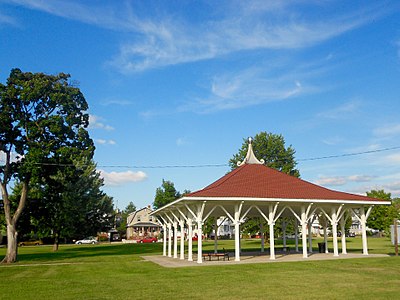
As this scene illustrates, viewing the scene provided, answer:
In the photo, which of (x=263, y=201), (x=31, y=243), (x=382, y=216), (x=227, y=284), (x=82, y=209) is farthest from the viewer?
(x=31, y=243)

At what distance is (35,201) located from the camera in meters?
32.9

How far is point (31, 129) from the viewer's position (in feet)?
95.0

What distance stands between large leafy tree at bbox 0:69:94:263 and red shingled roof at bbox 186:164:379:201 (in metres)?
12.1

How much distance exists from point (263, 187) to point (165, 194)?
49.1 metres

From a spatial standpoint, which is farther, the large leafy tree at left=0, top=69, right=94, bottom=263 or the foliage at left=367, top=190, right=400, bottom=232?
the foliage at left=367, top=190, right=400, bottom=232

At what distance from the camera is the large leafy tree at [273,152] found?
5244 centimetres

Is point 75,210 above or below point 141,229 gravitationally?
above

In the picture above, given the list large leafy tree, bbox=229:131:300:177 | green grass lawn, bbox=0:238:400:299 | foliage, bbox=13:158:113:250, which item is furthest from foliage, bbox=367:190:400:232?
foliage, bbox=13:158:113:250

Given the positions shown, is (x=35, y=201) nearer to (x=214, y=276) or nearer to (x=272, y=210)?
(x=272, y=210)

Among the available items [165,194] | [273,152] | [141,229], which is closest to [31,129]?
[273,152]

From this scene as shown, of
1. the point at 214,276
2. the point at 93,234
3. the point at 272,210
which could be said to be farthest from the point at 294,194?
the point at 93,234

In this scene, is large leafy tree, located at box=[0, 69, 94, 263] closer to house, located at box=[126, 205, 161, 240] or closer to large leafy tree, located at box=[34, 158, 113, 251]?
large leafy tree, located at box=[34, 158, 113, 251]

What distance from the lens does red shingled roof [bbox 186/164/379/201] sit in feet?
74.1

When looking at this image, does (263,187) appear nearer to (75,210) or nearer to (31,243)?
(75,210)
